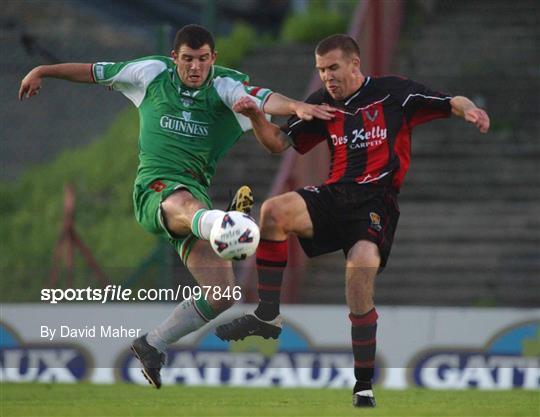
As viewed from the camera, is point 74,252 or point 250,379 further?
point 74,252

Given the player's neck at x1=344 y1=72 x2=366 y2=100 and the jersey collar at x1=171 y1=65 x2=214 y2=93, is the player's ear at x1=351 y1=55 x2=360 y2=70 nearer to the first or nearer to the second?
the player's neck at x1=344 y1=72 x2=366 y2=100

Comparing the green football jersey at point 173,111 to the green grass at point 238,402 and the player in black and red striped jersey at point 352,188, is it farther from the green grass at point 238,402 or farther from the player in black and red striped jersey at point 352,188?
the green grass at point 238,402

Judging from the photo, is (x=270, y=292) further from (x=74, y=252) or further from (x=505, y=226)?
(x=505, y=226)

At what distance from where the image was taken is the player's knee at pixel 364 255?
8.58 metres

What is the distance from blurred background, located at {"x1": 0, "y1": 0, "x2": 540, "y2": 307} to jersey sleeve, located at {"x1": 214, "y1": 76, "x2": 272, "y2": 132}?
4.04 meters

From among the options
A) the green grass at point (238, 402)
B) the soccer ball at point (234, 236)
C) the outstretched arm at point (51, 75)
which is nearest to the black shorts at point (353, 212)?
the soccer ball at point (234, 236)

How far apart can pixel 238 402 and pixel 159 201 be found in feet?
5.23

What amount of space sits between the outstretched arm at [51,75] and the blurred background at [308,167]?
383 cm

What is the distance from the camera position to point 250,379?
12.3 meters

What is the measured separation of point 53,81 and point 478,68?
204 inches

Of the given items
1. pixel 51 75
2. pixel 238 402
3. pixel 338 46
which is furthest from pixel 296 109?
pixel 238 402

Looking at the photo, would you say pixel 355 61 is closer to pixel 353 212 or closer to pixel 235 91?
pixel 235 91

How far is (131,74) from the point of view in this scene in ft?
29.9

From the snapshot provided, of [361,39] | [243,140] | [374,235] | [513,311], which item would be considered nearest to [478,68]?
[361,39]
